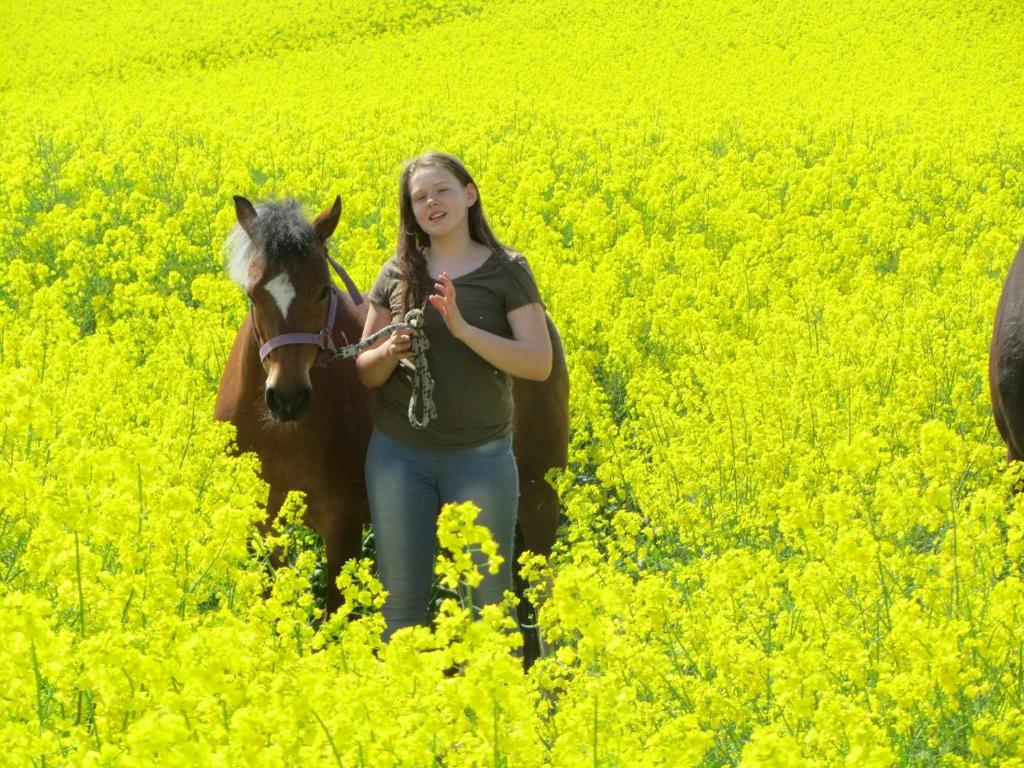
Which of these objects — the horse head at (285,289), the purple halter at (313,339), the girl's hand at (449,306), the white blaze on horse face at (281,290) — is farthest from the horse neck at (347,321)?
the girl's hand at (449,306)

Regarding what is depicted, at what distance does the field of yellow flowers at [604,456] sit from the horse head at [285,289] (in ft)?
0.94

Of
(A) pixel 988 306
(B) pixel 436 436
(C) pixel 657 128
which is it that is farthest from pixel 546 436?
(C) pixel 657 128

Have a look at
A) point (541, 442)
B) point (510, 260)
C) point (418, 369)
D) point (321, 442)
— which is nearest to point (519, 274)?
point (510, 260)

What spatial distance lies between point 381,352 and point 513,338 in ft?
1.46

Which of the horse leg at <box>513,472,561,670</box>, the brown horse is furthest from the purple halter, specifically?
the brown horse

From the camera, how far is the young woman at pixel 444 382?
416 centimetres

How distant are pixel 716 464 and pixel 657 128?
11.4 metres

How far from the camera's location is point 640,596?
358 cm

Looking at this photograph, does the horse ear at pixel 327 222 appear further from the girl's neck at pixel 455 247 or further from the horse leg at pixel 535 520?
the horse leg at pixel 535 520

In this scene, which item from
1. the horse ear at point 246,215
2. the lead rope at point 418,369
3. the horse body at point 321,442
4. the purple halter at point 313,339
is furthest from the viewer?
the horse body at point 321,442

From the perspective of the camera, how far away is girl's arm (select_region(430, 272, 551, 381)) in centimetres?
393

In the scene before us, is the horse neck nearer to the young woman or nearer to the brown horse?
the young woman

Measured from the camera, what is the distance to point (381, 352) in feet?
13.4

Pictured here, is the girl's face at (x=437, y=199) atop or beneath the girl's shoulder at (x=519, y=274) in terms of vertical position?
atop
